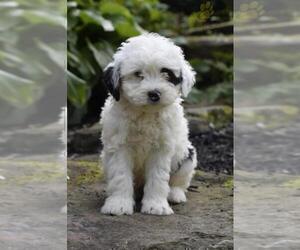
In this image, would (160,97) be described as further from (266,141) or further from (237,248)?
(266,141)

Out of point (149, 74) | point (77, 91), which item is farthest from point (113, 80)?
point (77, 91)

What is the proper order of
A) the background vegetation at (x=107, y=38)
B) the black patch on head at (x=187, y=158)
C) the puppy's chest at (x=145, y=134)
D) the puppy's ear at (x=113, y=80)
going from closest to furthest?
1. the puppy's ear at (x=113, y=80)
2. the puppy's chest at (x=145, y=134)
3. the black patch on head at (x=187, y=158)
4. the background vegetation at (x=107, y=38)

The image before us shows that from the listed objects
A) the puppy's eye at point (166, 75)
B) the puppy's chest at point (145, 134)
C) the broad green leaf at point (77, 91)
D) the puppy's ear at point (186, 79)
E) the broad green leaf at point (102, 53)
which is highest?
the puppy's eye at point (166, 75)

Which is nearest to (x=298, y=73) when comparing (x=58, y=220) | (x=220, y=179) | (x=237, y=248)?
(x=220, y=179)

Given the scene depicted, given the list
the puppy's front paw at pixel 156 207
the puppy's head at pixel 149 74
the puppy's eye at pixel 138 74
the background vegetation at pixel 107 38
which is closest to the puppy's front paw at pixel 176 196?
the puppy's front paw at pixel 156 207

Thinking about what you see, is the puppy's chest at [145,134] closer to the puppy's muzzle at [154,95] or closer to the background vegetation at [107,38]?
the puppy's muzzle at [154,95]

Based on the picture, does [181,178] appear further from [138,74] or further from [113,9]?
[113,9]
